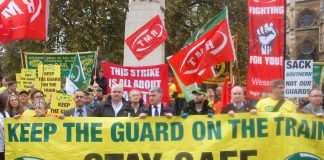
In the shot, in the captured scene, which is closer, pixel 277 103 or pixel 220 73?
pixel 277 103

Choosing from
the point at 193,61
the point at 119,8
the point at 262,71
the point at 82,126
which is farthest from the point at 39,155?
the point at 119,8

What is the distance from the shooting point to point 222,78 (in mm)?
11461

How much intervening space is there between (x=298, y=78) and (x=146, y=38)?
3.51 metres

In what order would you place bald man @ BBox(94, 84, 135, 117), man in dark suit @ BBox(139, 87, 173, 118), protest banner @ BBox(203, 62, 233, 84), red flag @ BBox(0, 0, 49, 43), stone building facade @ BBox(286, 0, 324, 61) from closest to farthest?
bald man @ BBox(94, 84, 135, 117)
man in dark suit @ BBox(139, 87, 173, 118)
red flag @ BBox(0, 0, 49, 43)
protest banner @ BBox(203, 62, 233, 84)
stone building facade @ BBox(286, 0, 324, 61)

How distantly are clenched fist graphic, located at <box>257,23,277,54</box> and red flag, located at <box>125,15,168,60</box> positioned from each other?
314 cm

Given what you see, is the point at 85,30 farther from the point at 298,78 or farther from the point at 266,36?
the point at 266,36

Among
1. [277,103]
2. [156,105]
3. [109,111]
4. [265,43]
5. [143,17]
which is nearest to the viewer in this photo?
[277,103]

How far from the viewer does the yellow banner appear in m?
7.47

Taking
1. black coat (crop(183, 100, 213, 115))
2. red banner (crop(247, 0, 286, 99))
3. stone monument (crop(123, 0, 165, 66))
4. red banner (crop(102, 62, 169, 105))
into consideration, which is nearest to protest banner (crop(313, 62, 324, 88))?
stone monument (crop(123, 0, 165, 66))

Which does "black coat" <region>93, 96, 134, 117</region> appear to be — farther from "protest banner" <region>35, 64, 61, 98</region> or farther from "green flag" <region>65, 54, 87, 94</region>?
"protest banner" <region>35, 64, 61, 98</region>

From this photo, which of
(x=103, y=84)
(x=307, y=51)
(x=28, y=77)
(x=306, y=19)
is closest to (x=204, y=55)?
(x=28, y=77)

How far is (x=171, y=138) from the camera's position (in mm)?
7578

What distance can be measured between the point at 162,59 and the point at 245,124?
8.35m

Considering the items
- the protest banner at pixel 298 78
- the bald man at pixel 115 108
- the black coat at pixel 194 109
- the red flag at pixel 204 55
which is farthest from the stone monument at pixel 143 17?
the bald man at pixel 115 108
